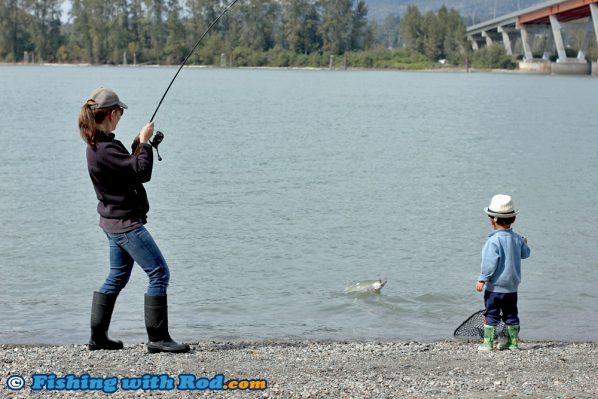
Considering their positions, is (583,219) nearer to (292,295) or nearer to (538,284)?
(538,284)

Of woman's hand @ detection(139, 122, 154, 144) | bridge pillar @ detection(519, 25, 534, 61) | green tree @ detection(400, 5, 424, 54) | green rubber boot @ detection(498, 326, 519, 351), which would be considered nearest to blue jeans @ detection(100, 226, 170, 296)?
woman's hand @ detection(139, 122, 154, 144)

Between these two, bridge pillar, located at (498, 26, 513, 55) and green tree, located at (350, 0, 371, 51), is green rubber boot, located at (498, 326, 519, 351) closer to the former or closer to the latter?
bridge pillar, located at (498, 26, 513, 55)

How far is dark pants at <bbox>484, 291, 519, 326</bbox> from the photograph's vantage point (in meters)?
7.89

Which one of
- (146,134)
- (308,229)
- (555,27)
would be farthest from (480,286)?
(555,27)

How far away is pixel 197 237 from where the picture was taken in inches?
651

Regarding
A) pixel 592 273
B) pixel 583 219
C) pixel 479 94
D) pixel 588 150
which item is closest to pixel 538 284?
pixel 592 273

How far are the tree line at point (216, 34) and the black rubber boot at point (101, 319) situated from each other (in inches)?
6042

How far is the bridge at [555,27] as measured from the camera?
340 ft

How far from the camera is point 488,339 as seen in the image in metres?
8.11

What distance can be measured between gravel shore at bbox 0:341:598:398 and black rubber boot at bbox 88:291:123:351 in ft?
0.39

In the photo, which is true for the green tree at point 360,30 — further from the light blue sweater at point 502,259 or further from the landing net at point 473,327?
the light blue sweater at point 502,259

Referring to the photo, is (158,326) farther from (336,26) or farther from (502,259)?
(336,26)

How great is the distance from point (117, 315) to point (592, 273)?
6.86 metres

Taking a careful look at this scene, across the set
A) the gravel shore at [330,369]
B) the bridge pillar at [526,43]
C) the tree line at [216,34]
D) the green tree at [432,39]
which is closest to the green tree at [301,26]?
the tree line at [216,34]
